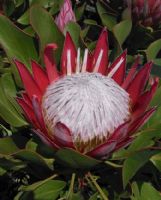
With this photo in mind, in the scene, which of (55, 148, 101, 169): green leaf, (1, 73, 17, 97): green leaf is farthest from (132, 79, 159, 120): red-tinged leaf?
(1, 73, 17, 97): green leaf

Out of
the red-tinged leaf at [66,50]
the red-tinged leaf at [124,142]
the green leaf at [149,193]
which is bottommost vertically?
the green leaf at [149,193]

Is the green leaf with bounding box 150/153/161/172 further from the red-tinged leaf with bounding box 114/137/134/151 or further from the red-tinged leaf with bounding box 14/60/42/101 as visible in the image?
the red-tinged leaf with bounding box 14/60/42/101

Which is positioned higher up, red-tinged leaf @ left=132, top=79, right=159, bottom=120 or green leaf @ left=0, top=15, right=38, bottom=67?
green leaf @ left=0, top=15, right=38, bottom=67

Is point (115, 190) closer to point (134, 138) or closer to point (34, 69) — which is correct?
point (134, 138)

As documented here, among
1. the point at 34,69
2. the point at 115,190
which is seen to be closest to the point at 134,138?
the point at 115,190

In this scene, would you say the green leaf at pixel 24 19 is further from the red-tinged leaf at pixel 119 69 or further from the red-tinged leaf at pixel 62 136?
the red-tinged leaf at pixel 62 136

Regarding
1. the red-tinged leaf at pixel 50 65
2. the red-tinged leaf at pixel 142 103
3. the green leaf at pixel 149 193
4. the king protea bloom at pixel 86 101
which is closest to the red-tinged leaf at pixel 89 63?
the king protea bloom at pixel 86 101
